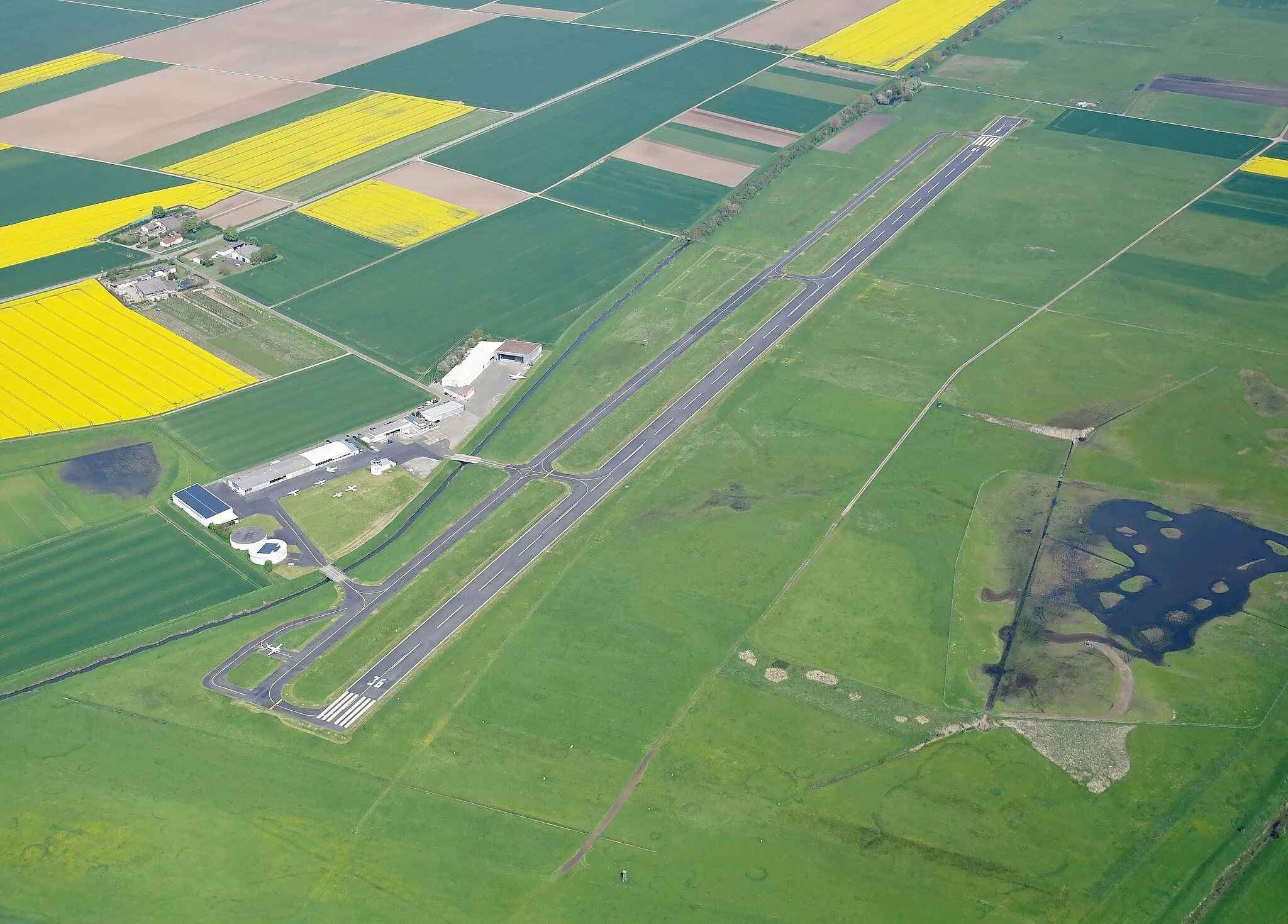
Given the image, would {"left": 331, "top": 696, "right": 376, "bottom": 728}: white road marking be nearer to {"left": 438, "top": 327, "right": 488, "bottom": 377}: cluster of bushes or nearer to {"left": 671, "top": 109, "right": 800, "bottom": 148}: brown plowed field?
{"left": 438, "top": 327, "right": 488, "bottom": 377}: cluster of bushes

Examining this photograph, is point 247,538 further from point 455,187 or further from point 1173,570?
point 455,187

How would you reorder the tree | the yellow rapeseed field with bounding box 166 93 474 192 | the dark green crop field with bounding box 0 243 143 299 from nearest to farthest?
1. the dark green crop field with bounding box 0 243 143 299
2. the tree
3. the yellow rapeseed field with bounding box 166 93 474 192

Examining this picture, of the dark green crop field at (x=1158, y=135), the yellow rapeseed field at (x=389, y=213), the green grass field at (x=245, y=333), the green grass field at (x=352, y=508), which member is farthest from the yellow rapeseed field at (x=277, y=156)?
the dark green crop field at (x=1158, y=135)

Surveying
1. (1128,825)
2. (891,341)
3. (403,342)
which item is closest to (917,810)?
(1128,825)

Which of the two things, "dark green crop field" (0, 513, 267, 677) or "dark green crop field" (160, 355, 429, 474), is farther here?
"dark green crop field" (160, 355, 429, 474)

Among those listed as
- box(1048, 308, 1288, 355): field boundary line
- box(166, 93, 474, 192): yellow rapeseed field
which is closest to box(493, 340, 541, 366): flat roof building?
box(166, 93, 474, 192): yellow rapeseed field

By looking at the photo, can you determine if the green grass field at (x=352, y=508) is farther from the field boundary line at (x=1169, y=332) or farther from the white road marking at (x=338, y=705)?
the field boundary line at (x=1169, y=332)

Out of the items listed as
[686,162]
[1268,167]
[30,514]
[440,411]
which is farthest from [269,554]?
[1268,167]
